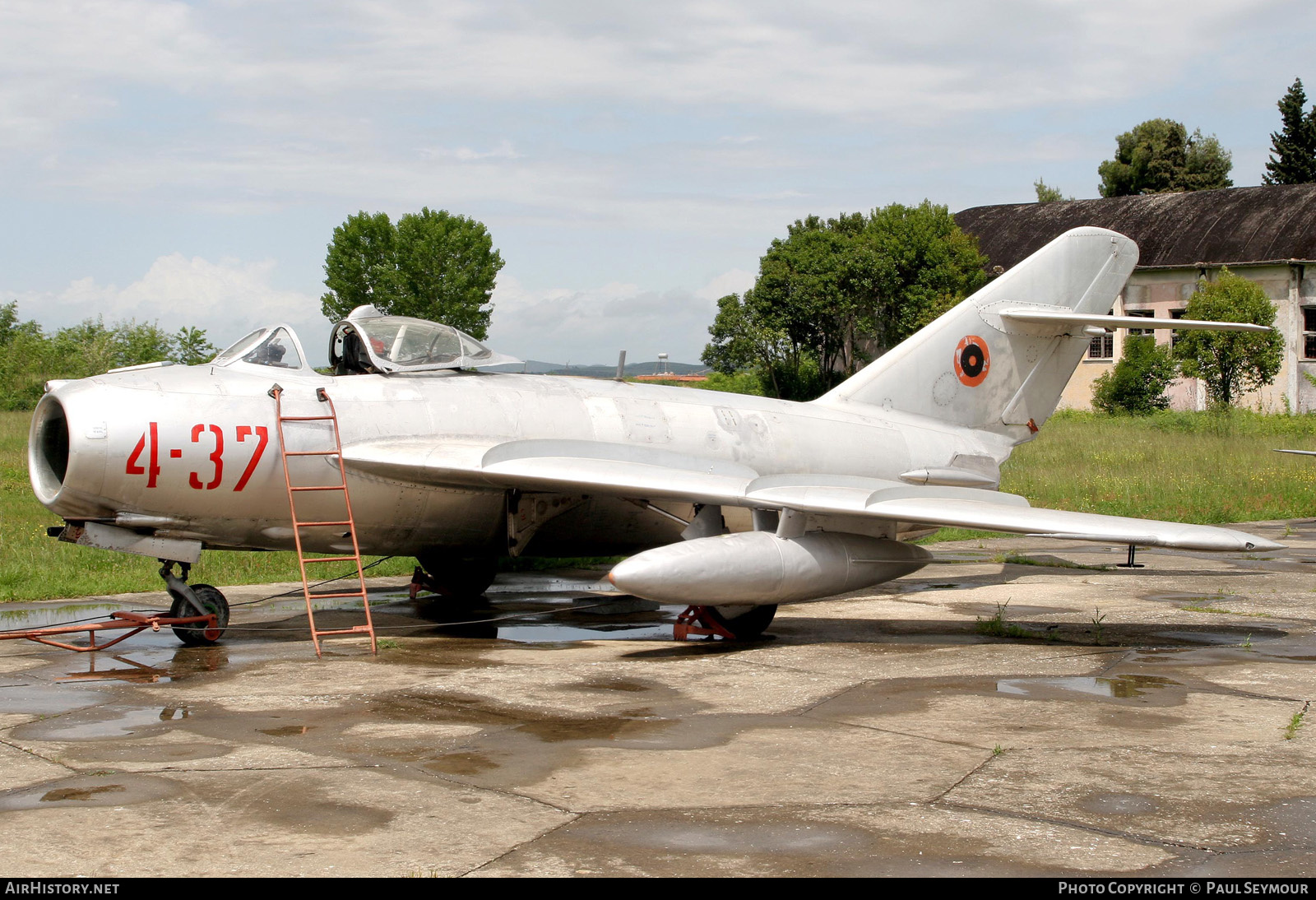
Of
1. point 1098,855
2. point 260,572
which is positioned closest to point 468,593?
point 260,572

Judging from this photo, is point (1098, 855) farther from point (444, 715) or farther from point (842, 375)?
point (842, 375)

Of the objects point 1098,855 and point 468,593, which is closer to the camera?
point 1098,855

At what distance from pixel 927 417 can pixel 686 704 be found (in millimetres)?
7143

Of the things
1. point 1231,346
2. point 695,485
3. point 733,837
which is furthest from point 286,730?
point 1231,346

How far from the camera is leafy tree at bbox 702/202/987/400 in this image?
48.6 m

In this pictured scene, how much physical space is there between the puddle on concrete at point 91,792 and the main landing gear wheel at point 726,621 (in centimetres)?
552

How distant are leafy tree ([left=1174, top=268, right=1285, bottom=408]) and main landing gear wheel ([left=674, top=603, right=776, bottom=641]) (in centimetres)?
3374

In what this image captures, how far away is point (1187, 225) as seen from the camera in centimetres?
4772

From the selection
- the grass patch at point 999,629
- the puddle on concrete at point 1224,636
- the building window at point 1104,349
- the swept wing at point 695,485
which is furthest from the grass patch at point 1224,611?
the building window at point 1104,349

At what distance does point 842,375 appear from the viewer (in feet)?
168

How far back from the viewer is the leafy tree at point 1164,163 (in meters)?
72.9

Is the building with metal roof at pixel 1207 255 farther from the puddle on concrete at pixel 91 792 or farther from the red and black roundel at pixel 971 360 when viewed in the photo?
the puddle on concrete at pixel 91 792

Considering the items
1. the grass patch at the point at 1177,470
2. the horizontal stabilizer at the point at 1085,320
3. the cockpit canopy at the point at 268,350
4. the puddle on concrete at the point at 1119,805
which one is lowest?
the puddle on concrete at the point at 1119,805

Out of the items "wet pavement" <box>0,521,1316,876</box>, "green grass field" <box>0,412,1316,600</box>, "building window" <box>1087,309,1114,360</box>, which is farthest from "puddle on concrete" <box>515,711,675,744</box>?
"building window" <box>1087,309,1114,360</box>
